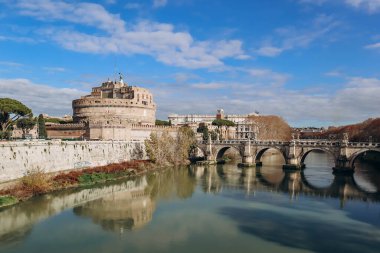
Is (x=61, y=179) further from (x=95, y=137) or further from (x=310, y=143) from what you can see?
(x=310, y=143)

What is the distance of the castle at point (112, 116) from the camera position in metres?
41.0

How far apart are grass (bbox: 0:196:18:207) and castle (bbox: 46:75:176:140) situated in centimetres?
2041

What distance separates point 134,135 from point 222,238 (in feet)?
98.8

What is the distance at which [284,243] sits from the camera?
48.0 ft

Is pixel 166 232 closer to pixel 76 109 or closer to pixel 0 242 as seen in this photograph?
pixel 0 242

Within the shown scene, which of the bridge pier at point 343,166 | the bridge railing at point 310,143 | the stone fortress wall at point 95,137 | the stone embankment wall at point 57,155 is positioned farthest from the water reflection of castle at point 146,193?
the stone fortress wall at point 95,137

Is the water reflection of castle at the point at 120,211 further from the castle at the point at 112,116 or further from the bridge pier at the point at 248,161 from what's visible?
the bridge pier at the point at 248,161

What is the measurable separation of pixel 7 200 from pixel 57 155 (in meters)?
8.35

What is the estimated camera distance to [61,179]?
25.0 meters

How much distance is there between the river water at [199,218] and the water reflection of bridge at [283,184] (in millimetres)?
85

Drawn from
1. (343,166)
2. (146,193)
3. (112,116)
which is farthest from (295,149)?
(112,116)

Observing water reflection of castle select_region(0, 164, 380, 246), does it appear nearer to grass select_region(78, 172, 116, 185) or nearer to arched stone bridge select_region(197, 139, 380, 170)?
grass select_region(78, 172, 116, 185)

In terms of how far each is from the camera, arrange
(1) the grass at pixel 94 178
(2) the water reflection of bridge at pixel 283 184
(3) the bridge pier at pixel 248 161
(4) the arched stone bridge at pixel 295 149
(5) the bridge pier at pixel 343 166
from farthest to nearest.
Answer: (3) the bridge pier at pixel 248 161
(4) the arched stone bridge at pixel 295 149
(5) the bridge pier at pixel 343 166
(1) the grass at pixel 94 178
(2) the water reflection of bridge at pixel 283 184

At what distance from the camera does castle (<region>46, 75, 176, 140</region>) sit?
41.0m
